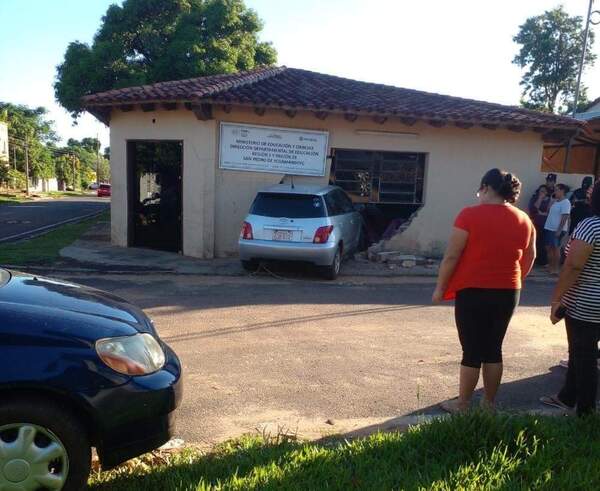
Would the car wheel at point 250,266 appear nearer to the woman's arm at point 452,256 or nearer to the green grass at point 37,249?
the green grass at point 37,249

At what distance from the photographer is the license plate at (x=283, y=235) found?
8.79m

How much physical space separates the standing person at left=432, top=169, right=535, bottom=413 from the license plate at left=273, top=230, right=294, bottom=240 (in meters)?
5.19

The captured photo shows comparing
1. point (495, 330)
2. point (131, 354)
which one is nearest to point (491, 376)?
point (495, 330)

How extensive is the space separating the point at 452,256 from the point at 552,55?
123 ft

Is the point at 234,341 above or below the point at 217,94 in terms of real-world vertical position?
below

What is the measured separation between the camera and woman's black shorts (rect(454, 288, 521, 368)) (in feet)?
11.8

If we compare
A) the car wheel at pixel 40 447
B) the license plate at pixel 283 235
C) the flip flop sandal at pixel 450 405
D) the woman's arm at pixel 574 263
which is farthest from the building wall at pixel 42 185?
the woman's arm at pixel 574 263

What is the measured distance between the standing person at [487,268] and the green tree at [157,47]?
20.5 meters

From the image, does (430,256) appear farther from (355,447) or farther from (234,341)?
(355,447)

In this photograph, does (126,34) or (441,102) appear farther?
(126,34)

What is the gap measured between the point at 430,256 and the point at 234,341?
286 inches

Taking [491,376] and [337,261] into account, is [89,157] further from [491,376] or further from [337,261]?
[491,376]

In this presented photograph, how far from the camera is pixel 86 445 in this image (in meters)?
2.57

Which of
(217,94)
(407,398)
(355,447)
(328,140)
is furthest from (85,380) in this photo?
(328,140)
